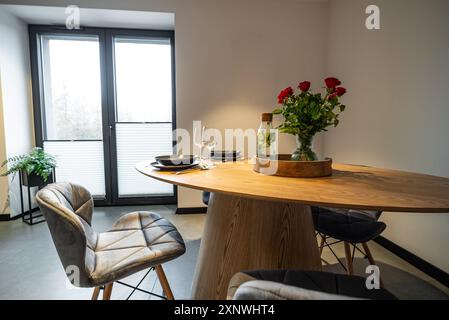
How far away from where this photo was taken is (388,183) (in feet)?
3.82

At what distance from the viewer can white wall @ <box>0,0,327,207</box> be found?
3215mm

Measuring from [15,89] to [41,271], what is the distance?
2315 mm

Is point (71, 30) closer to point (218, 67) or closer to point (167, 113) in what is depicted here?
point (167, 113)

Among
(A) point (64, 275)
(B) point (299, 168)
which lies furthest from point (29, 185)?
(B) point (299, 168)

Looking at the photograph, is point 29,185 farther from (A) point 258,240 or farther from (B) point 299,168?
(B) point 299,168

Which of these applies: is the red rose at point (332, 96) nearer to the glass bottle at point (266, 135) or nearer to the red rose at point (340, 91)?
the red rose at point (340, 91)

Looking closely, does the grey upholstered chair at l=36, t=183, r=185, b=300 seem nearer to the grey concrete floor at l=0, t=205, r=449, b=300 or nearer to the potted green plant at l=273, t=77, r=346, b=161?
the grey concrete floor at l=0, t=205, r=449, b=300

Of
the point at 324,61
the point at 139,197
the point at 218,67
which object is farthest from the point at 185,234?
the point at 324,61

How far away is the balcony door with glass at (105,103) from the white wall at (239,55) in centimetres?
52

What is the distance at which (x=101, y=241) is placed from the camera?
4.55ft

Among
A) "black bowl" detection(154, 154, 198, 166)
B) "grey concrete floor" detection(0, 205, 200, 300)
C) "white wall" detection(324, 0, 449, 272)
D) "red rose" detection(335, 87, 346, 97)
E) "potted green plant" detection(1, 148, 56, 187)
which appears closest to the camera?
"red rose" detection(335, 87, 346, 97)

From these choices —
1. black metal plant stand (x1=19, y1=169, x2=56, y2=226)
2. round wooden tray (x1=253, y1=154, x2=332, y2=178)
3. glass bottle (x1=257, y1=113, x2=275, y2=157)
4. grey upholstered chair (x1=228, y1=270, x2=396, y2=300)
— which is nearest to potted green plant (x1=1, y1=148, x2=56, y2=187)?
black metal plant stand (x1=19, y1=169, x2=56, y2=226)

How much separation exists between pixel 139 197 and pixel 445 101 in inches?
140

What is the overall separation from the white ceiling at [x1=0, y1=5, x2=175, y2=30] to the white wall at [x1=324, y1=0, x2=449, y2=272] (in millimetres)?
2258
